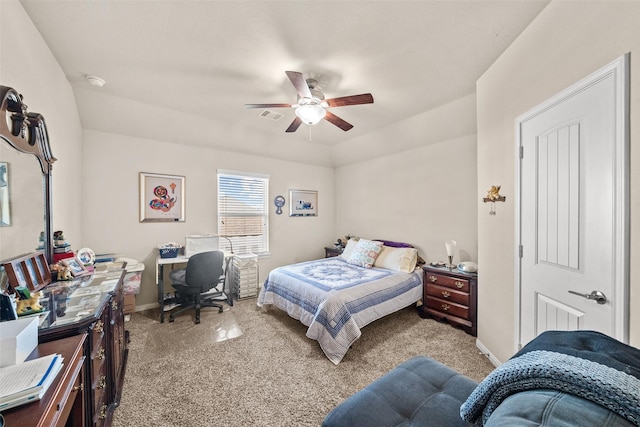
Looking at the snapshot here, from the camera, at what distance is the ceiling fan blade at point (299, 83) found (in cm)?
188

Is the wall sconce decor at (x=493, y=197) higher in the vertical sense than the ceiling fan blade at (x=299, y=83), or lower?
lower

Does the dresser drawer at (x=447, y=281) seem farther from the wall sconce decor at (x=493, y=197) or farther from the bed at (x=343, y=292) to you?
the wall sconce decor at (x=493, y=197)

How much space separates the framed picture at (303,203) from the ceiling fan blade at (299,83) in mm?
2821

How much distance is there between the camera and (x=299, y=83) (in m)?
2.00

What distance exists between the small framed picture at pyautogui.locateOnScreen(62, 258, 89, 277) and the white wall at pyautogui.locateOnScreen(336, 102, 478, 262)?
3992mm

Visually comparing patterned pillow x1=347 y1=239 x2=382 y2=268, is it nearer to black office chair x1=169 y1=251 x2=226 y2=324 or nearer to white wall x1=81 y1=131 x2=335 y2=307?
white wall x1=81 y1=131 x2=335 y2=307

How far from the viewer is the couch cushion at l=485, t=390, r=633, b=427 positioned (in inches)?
21.5

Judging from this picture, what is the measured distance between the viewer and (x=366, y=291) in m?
2.75

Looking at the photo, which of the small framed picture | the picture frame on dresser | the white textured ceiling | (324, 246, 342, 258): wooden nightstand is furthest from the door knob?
(324, 246, 342, 258): wooden nightstand

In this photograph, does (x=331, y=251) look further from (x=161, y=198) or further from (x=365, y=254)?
(x=161, y=198)

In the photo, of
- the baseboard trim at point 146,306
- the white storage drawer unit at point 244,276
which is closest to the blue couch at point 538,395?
the white storage drawer unit at point 244,276

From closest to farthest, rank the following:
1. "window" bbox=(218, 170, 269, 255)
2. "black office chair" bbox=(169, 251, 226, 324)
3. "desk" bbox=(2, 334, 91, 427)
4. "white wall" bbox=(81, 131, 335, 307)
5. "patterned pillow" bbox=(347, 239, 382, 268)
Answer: "desk" bbox=(2, 334, 91, 427) < "black office chair" bbox=(169, 251, 226, 324) < "white wall" bbox=(81, 131, 335, 307) < "patterned pillow" bbox=(347, 239, 382, 268) < "window" bbox=(218, 170, 269, 255)

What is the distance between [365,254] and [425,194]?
1.34m

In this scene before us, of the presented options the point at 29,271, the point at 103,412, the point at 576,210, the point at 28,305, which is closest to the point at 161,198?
the point at 29,271
